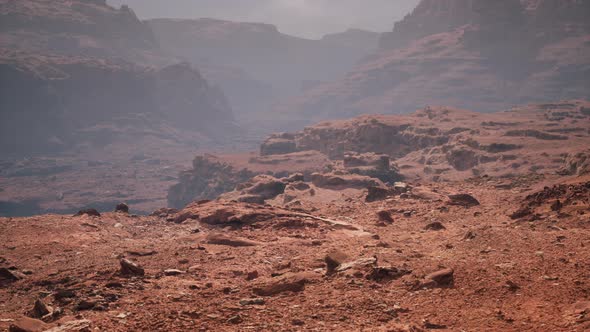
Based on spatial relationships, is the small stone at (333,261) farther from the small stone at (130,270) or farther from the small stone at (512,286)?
the small stone at (130,270)

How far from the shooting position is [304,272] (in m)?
10.9

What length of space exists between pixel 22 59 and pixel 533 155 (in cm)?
18355

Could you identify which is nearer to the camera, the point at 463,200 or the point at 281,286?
the point at 281,286

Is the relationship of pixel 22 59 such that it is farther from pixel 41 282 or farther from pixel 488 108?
pixel 41 282

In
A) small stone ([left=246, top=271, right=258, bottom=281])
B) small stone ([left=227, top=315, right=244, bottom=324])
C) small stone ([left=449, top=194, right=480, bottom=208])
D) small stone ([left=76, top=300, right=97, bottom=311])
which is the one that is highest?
small stone ([left=227, top=315, right=244, bottom=324])

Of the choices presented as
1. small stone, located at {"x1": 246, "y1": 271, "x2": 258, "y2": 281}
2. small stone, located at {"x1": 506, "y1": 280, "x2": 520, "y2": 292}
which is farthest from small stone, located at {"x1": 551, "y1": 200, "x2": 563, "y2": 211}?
small stone, located at {"x1": 246, "y1": 271, "x2": 258, "y2": 281}

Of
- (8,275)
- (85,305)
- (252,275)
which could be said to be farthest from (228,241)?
(85,305)

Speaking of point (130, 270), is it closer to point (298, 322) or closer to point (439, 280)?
point (298, 322)

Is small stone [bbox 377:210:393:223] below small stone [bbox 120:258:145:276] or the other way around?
below

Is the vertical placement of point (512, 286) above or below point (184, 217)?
above

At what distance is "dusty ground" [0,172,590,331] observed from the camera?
27.9ft

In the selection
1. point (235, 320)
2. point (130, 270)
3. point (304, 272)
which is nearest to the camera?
point (235, 320)

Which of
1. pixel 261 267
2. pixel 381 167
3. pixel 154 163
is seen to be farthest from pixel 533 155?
pixel 154 163

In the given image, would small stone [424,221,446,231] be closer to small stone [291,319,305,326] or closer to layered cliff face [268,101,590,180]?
small stone [291,319,305,326]
